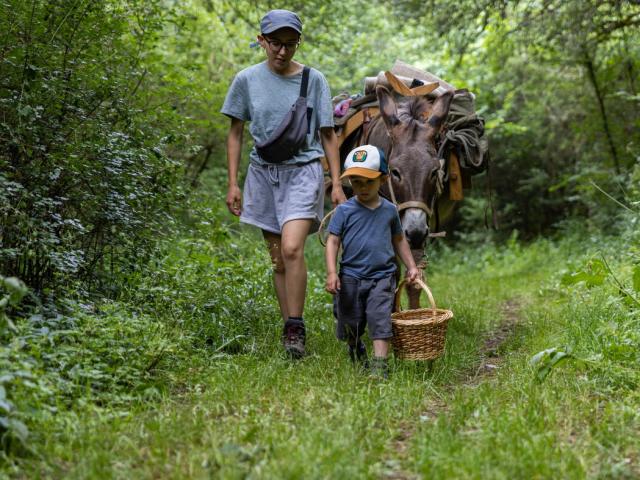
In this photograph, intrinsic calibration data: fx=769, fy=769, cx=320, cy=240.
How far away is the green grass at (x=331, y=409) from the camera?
9.99 ft

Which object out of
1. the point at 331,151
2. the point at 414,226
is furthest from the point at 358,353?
the point at 331,151

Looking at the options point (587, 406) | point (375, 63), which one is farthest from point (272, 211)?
point (375, 63)

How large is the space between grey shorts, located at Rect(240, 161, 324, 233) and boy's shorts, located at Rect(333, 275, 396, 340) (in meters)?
0.60

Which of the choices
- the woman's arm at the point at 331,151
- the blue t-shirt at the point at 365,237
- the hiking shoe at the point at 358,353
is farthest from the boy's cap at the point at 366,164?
the hiking shoe at the point at 358,353

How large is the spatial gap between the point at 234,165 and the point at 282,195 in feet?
1.62

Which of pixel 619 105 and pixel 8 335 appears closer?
pixel 8 335

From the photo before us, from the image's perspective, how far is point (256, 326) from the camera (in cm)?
587

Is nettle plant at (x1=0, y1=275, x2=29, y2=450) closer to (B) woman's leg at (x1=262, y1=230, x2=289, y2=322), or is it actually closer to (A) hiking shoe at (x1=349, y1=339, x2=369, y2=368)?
(A) hiking shoe at (x1=349, y1=339, x2=369, y2=368)

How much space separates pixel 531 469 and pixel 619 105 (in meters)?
12.0

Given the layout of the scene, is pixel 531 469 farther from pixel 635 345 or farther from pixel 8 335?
pixel 8 335

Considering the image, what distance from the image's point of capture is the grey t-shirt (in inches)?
211

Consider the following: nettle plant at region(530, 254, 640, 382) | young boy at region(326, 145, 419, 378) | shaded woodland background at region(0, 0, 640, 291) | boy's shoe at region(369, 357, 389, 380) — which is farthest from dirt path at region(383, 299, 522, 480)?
shaded woodland background at region(0, 0, 640, 291)

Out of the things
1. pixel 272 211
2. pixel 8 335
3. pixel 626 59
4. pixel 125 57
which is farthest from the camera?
pixel 626 59

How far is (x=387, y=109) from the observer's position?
6160 mm
